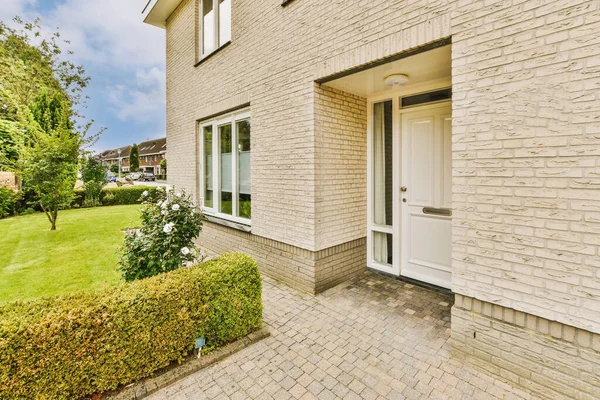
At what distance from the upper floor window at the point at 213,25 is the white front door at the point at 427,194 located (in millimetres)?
4154

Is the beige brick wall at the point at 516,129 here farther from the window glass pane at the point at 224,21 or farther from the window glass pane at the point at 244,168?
the window glass pane at the point at 224,21

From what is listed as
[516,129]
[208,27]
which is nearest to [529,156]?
[516,129]

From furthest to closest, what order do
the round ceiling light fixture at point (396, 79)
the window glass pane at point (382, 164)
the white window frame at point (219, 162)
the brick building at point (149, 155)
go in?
the brick building at point (149, 155) < the white window frame at point (219, 162) < the window glass pane at point (382, 164) < the round ceiling light fixture at point (396, 79)

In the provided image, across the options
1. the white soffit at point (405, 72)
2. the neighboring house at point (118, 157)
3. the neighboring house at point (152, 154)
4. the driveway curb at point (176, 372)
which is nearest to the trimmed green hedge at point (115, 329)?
the driveway curb at point (176, 372)

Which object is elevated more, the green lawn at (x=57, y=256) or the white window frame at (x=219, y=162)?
the white window frame at (x=219, y=162)

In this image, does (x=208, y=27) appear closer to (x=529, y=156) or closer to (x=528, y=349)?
(x=529, y=156)

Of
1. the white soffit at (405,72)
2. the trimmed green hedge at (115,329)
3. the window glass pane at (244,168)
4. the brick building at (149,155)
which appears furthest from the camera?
the brick building at (149,155)

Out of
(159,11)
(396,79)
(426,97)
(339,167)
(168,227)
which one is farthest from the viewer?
(159,11)

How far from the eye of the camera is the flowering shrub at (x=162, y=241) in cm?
346

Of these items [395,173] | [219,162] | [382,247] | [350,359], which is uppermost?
[219,162]

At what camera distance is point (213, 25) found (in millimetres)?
6418

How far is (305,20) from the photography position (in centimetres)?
410

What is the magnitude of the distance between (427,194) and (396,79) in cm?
169

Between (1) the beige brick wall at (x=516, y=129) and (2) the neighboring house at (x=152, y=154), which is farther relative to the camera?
(2) the neighboring house at (x=152, y=154)
